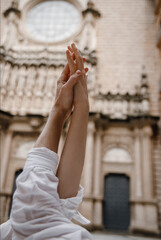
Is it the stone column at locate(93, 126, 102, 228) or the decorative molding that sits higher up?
the decorative molding

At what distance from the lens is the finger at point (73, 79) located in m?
1.23

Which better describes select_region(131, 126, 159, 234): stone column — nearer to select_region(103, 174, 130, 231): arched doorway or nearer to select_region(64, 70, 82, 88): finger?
select_region(103, 174, 130, 231): arched doorway

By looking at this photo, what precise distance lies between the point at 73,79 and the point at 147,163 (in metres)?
6.72

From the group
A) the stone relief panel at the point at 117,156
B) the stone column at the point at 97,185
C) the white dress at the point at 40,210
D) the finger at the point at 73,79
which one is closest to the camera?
the white dress at the point at 40,210

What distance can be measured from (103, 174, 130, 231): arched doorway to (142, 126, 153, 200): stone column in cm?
72

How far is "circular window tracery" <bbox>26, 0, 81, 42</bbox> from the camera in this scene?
34.8ft

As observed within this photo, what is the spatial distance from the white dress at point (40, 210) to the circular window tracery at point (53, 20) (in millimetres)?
10135

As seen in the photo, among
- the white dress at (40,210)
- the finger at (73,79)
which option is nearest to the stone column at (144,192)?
the finger at (73,79)

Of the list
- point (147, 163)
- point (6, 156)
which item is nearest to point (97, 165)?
point (147, 163)

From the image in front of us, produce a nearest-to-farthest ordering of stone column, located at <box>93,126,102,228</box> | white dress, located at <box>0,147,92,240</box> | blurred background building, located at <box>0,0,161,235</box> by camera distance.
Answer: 1. white dress, located at <box>0,147,92,240</box>
2. stone column, located at <box>93,126,102,228</box>
3. blurred background building, located at <box>0,0,161,235</box>

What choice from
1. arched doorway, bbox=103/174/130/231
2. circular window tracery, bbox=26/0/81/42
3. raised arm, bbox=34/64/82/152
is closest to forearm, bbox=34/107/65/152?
raised arm, bbox=34/64/82/152

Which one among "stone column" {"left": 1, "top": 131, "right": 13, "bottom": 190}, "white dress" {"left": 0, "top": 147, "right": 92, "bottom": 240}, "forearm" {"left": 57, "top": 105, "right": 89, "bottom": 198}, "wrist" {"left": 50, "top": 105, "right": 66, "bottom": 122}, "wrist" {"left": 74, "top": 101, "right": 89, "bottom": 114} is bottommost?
"white dress" {"left": 0, "top": 147, "right": 92, "bottom": 240}

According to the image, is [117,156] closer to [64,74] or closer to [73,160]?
[64,74]

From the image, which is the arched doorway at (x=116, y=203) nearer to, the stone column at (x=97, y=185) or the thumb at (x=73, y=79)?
the stone column at (x=97, y=185)
